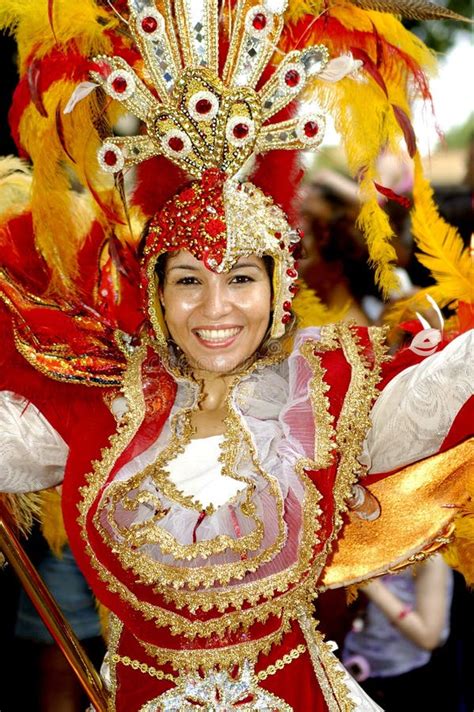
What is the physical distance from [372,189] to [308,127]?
0.93 feet

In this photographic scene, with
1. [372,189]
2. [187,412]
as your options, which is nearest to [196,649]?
[187,412]

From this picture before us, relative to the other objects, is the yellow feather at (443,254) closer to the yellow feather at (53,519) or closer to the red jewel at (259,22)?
the red jewel at (259,22)

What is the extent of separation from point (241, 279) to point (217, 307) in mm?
99

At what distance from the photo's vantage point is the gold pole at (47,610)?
240 cm

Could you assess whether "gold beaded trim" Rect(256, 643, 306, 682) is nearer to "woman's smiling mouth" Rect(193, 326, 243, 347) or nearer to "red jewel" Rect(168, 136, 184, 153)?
"woman's smiling mouth" Rect(193, 326, 243, 347)

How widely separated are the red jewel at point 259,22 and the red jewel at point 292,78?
0.36 feet

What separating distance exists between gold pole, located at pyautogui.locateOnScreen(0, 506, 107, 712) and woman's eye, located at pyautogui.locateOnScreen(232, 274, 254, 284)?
28.7 inches

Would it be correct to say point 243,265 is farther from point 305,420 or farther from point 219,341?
point 305,420

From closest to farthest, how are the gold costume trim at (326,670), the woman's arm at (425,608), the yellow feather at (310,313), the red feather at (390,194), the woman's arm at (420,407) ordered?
1. the woman's arm at (420,407)
2. the gold costume trim at (326,670)
3. the red feather at (390,194)
4. the yellow feather at (310,313)
5. the woman's arm at (425,608)

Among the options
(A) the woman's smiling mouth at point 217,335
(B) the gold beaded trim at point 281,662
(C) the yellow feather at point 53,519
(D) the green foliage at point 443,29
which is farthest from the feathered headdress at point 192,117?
(D) the green foliage at point 443,29

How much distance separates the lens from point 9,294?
96.0 inches

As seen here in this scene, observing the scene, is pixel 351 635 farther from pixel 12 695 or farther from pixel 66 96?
pixel 66 96

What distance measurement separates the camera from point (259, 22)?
2379 mm

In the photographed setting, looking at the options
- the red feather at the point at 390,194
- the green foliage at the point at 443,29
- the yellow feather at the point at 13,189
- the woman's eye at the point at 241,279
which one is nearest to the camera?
the woman's eye at the point at 241,279
